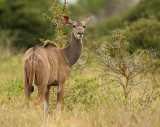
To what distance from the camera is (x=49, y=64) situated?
14.9ft

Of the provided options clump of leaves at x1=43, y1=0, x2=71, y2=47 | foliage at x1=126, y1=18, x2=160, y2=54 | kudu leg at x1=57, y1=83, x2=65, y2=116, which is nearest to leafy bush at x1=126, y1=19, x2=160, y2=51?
foliage at x1=126, y1=18, x2=160, y2=54

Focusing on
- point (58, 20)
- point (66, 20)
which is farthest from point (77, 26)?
point (58, 20)

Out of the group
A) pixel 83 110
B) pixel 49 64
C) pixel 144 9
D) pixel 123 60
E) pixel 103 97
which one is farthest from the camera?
pixel 144 9

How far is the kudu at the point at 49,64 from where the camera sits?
4.19 meters

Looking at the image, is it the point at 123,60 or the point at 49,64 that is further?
the point at 123,60

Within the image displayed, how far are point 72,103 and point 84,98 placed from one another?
24cm

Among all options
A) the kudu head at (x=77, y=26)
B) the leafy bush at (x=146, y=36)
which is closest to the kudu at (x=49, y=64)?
the kudu head at (x=77, y=26)

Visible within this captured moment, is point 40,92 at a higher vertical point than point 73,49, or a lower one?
lower

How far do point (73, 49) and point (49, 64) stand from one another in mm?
1011

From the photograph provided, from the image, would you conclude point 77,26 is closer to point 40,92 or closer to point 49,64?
point 49,64

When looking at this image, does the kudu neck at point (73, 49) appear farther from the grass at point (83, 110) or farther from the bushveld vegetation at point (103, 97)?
the grass at point (83, 110)

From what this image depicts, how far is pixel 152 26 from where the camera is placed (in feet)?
31.7

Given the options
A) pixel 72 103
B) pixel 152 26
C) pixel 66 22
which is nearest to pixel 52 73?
pixel 72 103

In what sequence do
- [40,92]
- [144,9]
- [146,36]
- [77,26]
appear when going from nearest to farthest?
1. [40,92]
2. [77,26]
3. [146,36]
4. [144,9]
